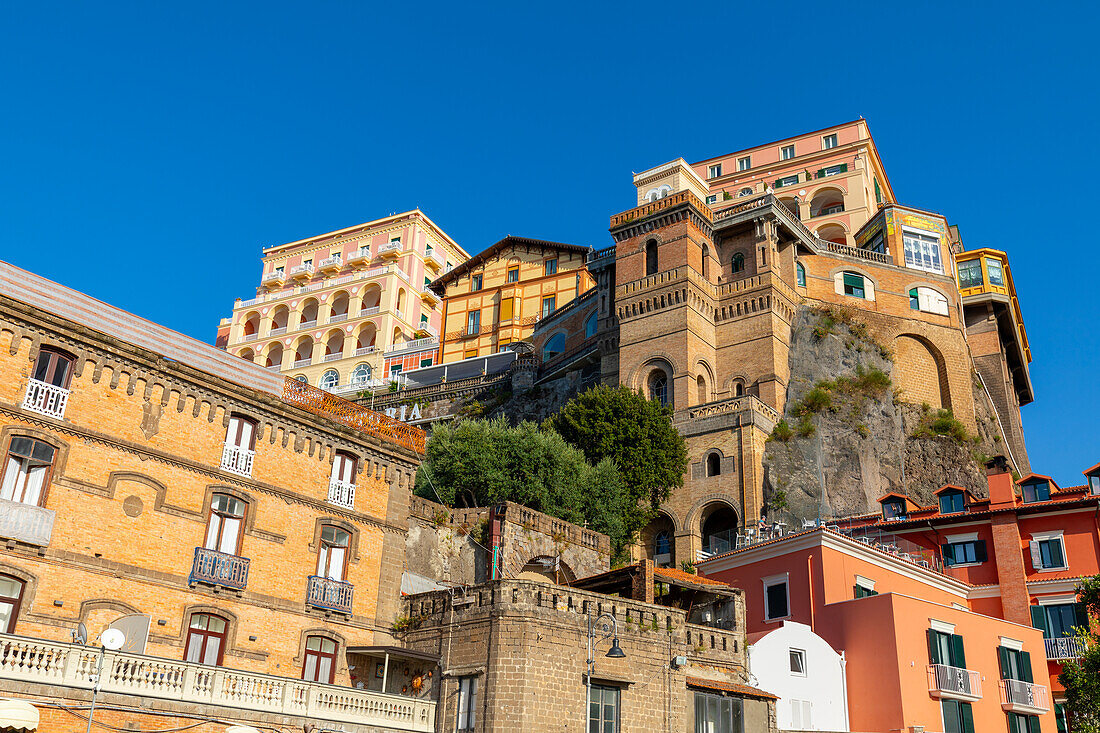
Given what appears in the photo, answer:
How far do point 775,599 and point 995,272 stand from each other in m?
42.2

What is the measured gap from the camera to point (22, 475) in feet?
71.5

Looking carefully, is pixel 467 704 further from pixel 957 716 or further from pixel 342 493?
pixel 957 716

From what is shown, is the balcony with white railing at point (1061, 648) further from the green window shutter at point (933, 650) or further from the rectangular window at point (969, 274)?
the rectangular window at point (969, 274)

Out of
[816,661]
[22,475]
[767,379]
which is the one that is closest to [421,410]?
[767,379]

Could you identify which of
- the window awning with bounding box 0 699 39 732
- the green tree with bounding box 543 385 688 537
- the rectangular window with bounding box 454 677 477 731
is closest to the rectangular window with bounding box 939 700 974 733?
the rectangular window with bounding box 454 677 477 731

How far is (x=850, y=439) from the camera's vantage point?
51406 millimetres

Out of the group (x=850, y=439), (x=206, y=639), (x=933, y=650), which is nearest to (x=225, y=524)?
(x=206, y=639)

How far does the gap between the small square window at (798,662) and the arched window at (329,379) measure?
2341 inches

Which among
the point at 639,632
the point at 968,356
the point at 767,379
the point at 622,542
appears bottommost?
the point at 639,632

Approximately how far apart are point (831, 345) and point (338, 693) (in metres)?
40.1

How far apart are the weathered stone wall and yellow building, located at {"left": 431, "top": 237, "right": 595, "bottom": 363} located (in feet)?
169

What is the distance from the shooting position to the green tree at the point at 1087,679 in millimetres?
29703

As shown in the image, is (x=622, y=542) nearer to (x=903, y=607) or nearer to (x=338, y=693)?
(x=903, y=607)

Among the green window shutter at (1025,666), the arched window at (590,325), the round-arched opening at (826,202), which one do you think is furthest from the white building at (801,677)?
the round-arched opening at (826,202)
